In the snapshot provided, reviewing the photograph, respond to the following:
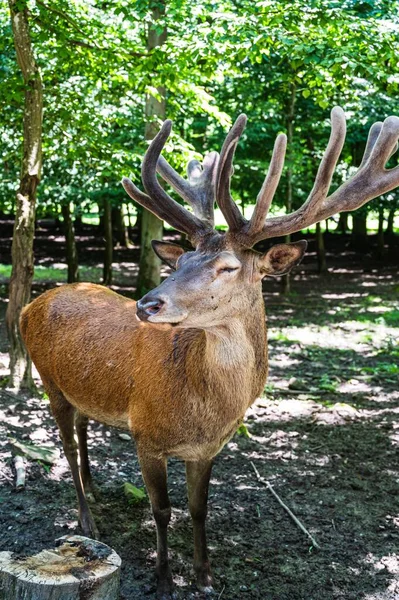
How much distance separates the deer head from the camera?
362 centimetres

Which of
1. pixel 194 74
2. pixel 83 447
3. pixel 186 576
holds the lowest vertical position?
pixel 186 576

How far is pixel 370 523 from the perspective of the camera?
5.08 metres

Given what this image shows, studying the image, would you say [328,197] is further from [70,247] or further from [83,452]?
[70,247]

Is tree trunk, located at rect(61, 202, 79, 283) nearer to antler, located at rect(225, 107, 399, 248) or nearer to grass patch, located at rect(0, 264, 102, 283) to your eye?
grass patch, located at rect(0, 264, 102, 283)

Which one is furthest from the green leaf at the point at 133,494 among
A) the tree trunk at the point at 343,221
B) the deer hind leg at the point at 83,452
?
the tree trunk at the point at 343,221

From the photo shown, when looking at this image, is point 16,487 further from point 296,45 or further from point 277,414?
point 296,45

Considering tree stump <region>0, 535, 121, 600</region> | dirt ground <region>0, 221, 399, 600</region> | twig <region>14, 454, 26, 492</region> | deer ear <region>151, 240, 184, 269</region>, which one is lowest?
dirt ground <region>0, 221, 399, 600</region>

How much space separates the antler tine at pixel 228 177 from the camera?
3758 millimetres

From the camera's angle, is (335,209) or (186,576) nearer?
(335,209)

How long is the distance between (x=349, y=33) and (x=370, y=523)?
4.94 metres

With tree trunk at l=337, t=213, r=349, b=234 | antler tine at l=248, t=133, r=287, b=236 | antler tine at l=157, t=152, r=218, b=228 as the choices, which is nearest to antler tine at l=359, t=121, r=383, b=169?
antler tine at l=248, t=133, r=287, b=236

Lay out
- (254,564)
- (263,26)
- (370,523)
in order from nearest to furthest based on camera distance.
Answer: (254,564)
(370,523)
(263,26)

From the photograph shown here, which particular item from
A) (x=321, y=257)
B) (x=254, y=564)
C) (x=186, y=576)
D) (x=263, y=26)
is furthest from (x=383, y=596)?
(x=321, y=257)

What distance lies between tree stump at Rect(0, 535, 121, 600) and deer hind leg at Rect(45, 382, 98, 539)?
134cm
